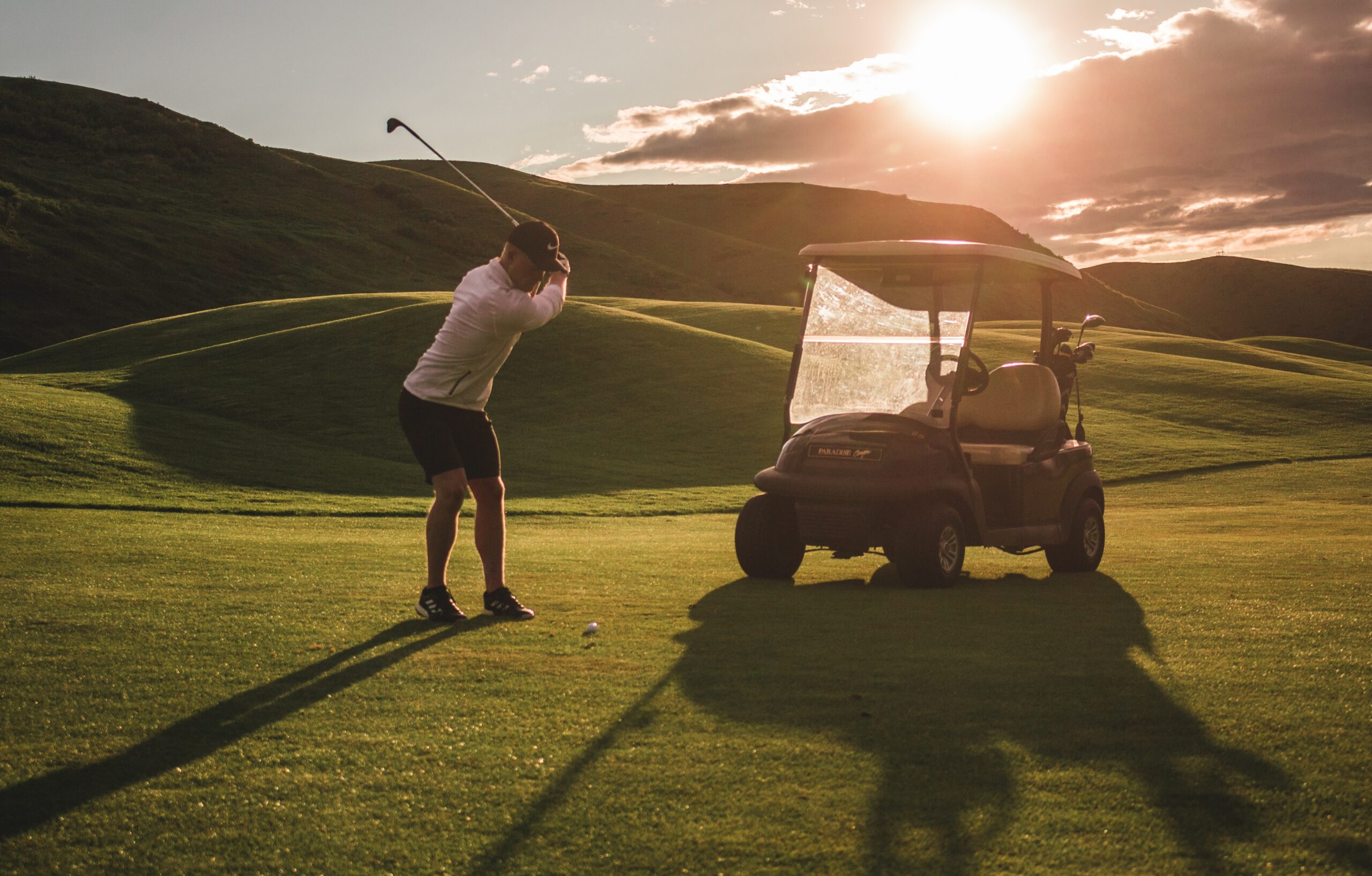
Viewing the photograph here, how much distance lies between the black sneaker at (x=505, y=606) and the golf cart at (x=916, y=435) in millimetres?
2535

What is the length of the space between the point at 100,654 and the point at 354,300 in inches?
1924

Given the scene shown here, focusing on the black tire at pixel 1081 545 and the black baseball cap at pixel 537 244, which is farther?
the black tire at pixel 1081 545

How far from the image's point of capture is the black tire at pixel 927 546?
8859mm

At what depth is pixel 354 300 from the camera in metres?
53.0

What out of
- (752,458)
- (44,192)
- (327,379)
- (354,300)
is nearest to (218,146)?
(44,192)

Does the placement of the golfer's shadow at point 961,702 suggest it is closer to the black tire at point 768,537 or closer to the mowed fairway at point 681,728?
the mowed fairway at point 681,728

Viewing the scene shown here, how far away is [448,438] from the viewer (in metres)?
7.23

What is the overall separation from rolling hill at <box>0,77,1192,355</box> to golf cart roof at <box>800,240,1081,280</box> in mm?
67368

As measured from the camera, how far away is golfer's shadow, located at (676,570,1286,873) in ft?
12.6

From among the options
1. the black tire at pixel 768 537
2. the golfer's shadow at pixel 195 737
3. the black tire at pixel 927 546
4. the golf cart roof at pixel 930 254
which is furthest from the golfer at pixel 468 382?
the golf cart roof at pixel 930 254

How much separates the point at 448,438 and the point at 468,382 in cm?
36

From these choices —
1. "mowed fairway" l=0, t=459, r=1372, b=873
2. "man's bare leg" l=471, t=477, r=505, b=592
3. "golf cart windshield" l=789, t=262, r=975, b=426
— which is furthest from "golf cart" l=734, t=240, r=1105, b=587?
"man's bare leg" l=471, t=477, r=505, b=592

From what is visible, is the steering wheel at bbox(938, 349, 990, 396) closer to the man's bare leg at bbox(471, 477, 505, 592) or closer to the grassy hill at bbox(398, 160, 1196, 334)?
the man's bare leg at bbox(471, 477, 505, 592)

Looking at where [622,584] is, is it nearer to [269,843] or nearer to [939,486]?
[939,486]
